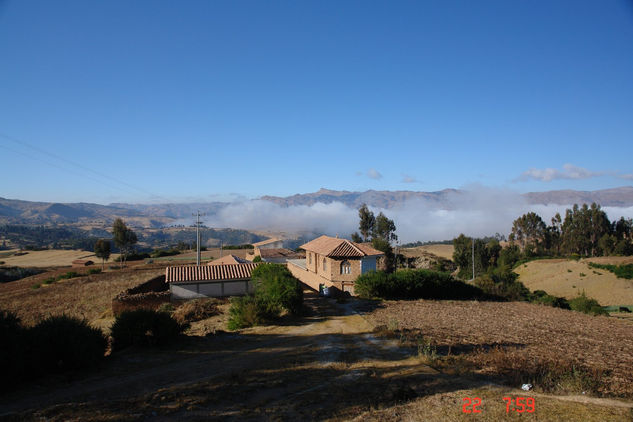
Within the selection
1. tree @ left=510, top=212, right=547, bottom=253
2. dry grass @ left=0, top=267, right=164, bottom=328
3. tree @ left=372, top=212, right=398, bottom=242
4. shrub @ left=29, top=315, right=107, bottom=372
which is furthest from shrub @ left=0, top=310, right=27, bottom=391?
tree @ left=510, top=212, right=547, bottom=253

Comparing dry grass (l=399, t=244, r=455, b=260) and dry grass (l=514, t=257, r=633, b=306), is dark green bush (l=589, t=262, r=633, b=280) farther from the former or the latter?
dry grass (l=399, t=244, r=455, b=260)

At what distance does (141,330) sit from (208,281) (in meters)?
14.6

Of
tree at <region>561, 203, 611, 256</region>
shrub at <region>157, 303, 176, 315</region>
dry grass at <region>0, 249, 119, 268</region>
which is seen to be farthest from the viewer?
tree at <region>561, 203, 611, 256</region>

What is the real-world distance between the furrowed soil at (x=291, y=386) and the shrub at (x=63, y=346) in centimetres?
57

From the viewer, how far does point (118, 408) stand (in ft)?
25.1

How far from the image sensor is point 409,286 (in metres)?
29.5

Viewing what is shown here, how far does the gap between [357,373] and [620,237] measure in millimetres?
89017

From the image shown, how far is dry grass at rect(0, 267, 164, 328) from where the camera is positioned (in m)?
25.7

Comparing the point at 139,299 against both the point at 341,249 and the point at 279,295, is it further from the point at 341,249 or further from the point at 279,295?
the point at 341,249

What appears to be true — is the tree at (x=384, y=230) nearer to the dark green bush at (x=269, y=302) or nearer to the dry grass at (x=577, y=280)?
the dry grass at (x=577, y=280)

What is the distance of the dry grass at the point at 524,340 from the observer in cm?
1031

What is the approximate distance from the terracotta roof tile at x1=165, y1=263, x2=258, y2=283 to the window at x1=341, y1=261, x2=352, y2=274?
23.6 feet

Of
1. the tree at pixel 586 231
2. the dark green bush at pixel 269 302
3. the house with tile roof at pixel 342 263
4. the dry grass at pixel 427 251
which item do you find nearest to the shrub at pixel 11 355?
the dark green bush at pixel 269 302

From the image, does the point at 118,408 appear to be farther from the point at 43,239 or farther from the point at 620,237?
the point at 43,239
